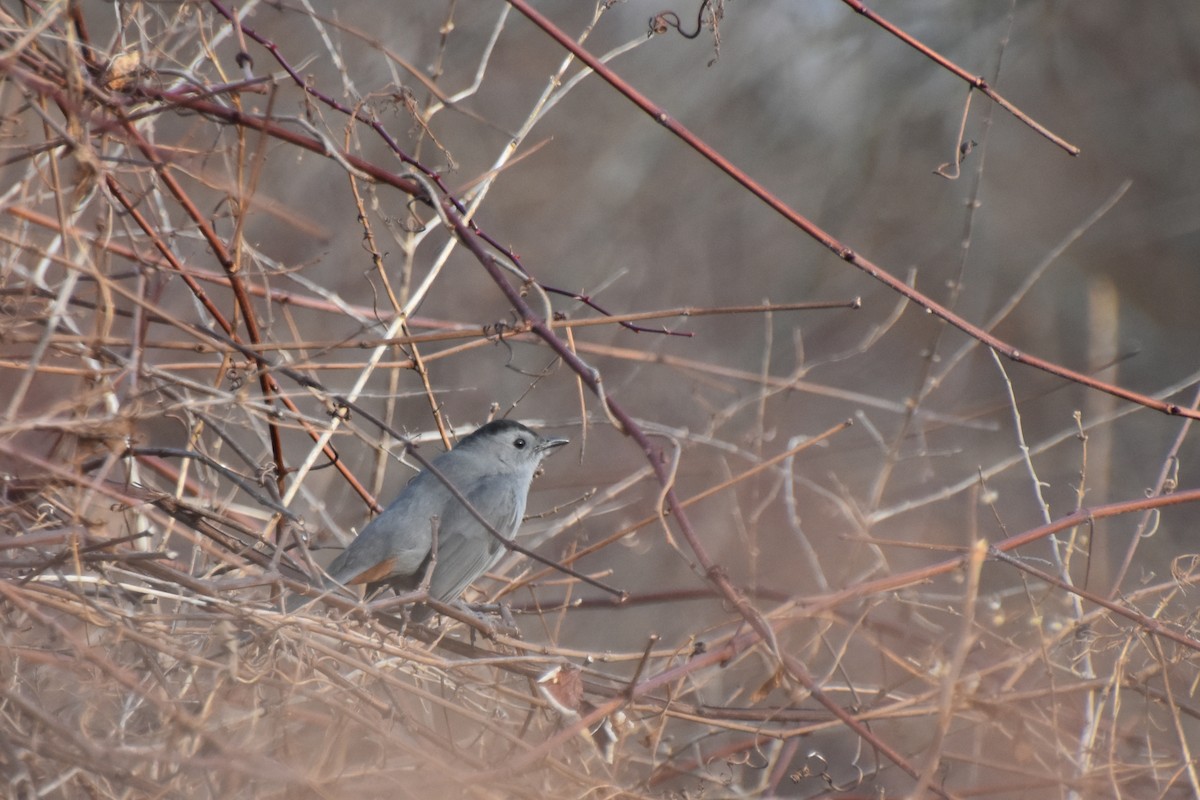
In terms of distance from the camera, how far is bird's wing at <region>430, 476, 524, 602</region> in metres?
4.79

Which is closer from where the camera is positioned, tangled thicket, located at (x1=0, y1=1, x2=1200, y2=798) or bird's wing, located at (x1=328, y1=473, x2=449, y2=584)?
tangled thicket, located at (x1=0, y1=1, x2=1200, y2=798)

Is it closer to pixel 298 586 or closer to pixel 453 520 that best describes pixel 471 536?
pixel 453 520

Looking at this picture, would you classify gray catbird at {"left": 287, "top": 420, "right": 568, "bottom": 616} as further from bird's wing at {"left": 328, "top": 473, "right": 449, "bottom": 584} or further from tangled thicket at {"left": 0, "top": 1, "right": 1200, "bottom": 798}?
tangled thicket at {"left": 0, "top": 1, "right": 1200, "bottom": 798}

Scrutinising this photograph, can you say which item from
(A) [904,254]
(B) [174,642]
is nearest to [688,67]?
(A) [904,254]

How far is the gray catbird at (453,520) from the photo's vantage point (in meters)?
4.75

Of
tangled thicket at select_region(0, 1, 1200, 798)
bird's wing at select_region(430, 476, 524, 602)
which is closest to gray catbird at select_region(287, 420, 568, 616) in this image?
bird's wing at select_region(430, 476, 524, 602)

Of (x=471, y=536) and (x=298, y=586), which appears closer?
(x=298, y=586)

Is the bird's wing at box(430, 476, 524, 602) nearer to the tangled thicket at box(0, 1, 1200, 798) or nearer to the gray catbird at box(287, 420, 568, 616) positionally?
the gray catbird at box(287, 420, 568, 616)

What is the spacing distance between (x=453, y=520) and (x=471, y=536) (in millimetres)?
140

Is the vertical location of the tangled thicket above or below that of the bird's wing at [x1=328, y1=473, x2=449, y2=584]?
above

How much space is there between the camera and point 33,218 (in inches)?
124

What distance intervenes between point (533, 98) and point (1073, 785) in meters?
8.52

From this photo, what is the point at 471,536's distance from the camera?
197 inches

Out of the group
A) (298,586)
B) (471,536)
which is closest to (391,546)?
(471,536)
